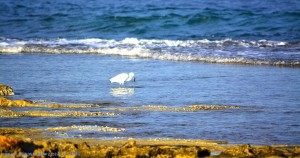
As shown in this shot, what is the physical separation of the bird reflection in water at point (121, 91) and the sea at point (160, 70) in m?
0.01

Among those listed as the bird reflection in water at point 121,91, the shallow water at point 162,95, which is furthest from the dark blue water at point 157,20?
the bird reflection in water at point 121,91

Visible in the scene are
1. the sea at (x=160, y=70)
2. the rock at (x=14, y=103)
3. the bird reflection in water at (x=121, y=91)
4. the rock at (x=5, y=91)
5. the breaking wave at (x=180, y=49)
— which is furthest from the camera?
the breaking wave at (x=180, y=49)

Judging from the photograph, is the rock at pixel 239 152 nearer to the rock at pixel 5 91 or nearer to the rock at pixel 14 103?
the rock at pixel 14 103

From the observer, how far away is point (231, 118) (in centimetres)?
688

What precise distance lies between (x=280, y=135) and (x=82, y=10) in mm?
18482

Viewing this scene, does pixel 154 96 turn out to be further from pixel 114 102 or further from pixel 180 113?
pixel 180 113

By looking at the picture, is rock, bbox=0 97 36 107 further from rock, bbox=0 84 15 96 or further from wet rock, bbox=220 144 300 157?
wet rock, bbox=220 144 300 157

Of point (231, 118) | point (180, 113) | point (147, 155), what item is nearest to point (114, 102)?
point (180, 113)

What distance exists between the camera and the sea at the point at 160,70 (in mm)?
6531

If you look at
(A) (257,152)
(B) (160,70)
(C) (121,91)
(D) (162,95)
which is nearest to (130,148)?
(A) (257,152)

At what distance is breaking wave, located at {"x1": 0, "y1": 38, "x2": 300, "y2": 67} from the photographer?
41.4 feet

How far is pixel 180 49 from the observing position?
47.4ft

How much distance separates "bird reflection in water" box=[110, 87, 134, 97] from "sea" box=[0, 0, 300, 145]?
1cm

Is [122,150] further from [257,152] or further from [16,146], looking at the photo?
[257,152]
